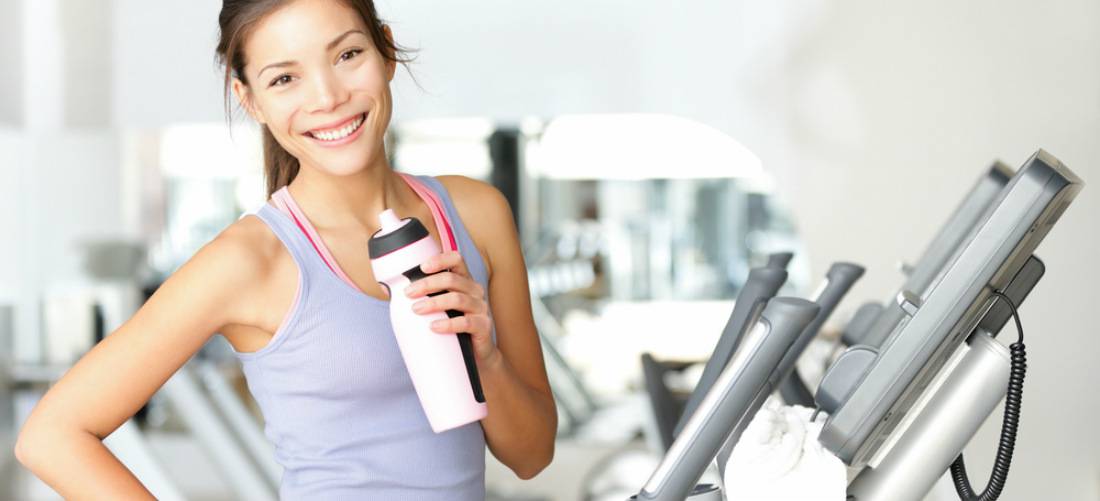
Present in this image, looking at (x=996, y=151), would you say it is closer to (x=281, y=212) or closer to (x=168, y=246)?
(x=281, y=212)

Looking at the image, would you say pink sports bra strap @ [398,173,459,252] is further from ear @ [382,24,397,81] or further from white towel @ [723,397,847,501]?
white towel @ [723,397,847,501]

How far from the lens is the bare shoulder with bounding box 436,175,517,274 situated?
1.24 meters

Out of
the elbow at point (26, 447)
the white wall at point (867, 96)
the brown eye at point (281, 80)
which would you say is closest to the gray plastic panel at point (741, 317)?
the brown eye at point (281, 80)

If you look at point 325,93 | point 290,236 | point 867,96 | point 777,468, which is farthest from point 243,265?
point 867,96

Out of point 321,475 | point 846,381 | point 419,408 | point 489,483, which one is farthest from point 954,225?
point 489,483

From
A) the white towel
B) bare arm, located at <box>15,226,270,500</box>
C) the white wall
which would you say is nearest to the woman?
bare arm, located at <box>15,226,270,500</box>

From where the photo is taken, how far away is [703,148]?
4.14m

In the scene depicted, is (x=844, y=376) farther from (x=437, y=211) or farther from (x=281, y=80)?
(x=281, y=80)

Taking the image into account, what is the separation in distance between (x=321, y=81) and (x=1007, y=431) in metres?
0.72

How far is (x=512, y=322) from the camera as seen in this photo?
125 cm

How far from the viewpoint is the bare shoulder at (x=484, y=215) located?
1.24 metres

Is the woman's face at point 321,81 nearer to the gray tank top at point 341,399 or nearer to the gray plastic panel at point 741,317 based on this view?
the gray tank top at point 341,399

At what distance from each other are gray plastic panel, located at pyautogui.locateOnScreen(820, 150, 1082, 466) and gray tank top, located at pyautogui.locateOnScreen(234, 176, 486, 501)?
394mm

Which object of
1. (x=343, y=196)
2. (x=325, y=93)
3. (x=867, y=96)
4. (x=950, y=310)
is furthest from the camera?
(x=867, y=96)
